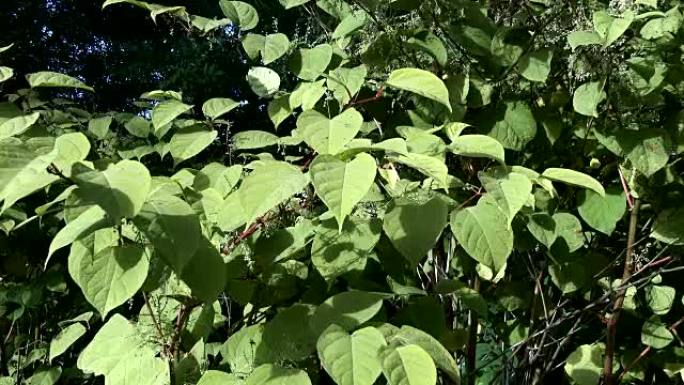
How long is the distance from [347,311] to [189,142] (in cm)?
48

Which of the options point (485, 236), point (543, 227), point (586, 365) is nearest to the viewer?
point (485, 236)

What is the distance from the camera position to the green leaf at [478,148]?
0.98 metres

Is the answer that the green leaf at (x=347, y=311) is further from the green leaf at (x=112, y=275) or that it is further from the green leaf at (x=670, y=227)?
the green leaf at (x=670, y=227)

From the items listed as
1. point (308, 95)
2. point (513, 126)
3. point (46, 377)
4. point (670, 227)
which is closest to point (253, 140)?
point (308, 95)

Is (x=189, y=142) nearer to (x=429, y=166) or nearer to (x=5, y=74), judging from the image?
(x=5, y=74)

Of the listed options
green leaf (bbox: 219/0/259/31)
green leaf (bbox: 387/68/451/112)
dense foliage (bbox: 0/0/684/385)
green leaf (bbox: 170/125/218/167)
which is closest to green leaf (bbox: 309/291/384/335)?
dense foliage (bbox: 0/0/684/385)

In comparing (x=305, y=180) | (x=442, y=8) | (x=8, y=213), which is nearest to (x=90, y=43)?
(x=8, y=213)

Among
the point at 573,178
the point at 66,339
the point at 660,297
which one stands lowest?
the point at 66,339

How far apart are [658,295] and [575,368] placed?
0.25 m

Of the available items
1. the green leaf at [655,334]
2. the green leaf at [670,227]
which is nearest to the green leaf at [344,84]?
the green leaf at [670,227]

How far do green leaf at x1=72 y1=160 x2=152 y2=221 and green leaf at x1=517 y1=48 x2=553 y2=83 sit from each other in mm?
752

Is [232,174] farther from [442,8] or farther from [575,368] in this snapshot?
[575,368]

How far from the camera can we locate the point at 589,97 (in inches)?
52.0

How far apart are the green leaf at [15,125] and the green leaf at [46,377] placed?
1.29 metres
